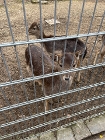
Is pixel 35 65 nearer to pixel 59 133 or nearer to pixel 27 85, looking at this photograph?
pixel 27 85

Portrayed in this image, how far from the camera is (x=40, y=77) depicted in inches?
75.0

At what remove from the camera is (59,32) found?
18.6 ft

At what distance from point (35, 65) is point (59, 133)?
1.19m

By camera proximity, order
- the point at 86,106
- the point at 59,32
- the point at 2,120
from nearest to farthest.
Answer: the point at 2,120, the point at 86,106, the point at 59,32

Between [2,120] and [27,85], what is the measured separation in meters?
0.90

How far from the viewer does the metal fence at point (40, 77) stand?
70.7 inches

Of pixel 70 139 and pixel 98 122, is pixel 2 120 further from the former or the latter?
pixel 98 122

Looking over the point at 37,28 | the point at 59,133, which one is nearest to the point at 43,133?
the point at 59,133

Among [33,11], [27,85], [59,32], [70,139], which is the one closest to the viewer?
[70,139]

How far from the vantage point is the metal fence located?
5.90 feet

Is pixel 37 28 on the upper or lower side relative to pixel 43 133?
upper

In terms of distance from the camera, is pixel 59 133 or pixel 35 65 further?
pixel 35 65

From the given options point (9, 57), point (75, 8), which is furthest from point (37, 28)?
point (75, 8)

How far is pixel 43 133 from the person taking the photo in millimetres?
2785
